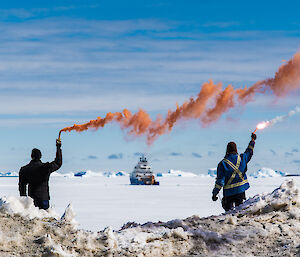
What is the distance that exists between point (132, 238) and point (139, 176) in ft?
210

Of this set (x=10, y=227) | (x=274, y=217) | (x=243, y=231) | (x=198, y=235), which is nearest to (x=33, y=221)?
(x=10, y=227)

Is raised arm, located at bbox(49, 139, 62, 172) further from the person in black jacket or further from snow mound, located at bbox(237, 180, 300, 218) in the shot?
snow mound, located at bbox(237, 180, 300, 218)

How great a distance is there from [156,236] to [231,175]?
8.31 ft

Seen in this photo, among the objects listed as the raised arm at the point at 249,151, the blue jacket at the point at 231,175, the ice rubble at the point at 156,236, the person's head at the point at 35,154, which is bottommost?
the ice rubble at the point at 156,236

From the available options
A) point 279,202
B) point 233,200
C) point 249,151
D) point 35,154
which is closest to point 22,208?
point 35,154

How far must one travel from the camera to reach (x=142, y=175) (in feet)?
233

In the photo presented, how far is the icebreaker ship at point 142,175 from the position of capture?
6988 cm

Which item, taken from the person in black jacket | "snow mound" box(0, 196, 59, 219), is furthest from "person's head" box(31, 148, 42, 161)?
"snow mound" box(0, 196, 59, 219)

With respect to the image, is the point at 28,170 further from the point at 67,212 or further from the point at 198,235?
the point at 198,235

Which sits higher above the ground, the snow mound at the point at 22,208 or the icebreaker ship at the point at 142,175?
the icebreaker ship at the point at 142,175

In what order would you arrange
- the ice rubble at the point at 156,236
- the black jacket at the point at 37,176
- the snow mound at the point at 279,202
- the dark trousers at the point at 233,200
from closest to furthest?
1. the ice rubble at the point at 156,236
2. the snow mound at the point at 279,202
3. the black jacket at the point at 37,176
4. the dark trousers at the point at 233,200

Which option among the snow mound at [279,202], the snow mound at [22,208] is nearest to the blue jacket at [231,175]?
the snow mound at [279,202]

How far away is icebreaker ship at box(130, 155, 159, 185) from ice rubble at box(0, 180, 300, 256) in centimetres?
6140

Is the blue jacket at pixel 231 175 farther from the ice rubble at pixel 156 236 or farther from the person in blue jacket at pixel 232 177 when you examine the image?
the ice rubble at pixel 156 236
